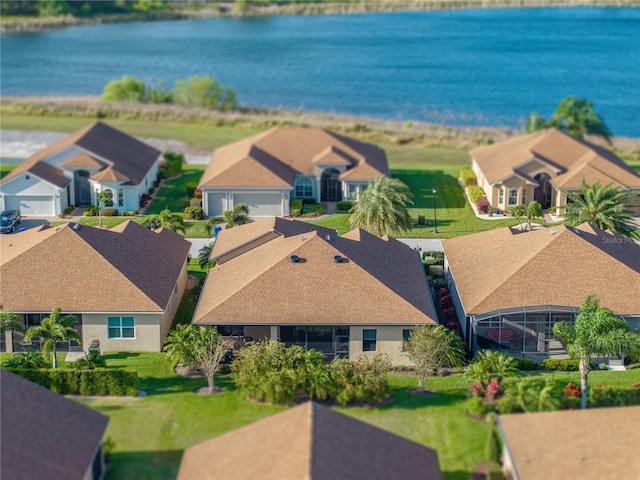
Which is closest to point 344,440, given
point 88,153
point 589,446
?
point 589,446

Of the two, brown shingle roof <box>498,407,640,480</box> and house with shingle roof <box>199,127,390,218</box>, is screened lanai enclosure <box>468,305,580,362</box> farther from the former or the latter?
house with shingle roof <box>199,127,390,218</box>

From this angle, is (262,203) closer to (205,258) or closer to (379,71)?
(205,258)

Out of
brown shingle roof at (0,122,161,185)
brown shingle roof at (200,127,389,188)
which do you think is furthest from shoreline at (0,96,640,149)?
brown shingle roof at (0,122,161,185)

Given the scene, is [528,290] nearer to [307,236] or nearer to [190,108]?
[307,236]

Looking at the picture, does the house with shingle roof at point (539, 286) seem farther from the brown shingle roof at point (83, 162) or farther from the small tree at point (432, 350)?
the brown shingle roof at point (83, 162)

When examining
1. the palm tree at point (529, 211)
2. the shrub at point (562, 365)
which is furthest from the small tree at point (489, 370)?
the palm tree at point (529, 211)

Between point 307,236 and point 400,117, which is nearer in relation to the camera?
point 307,236
